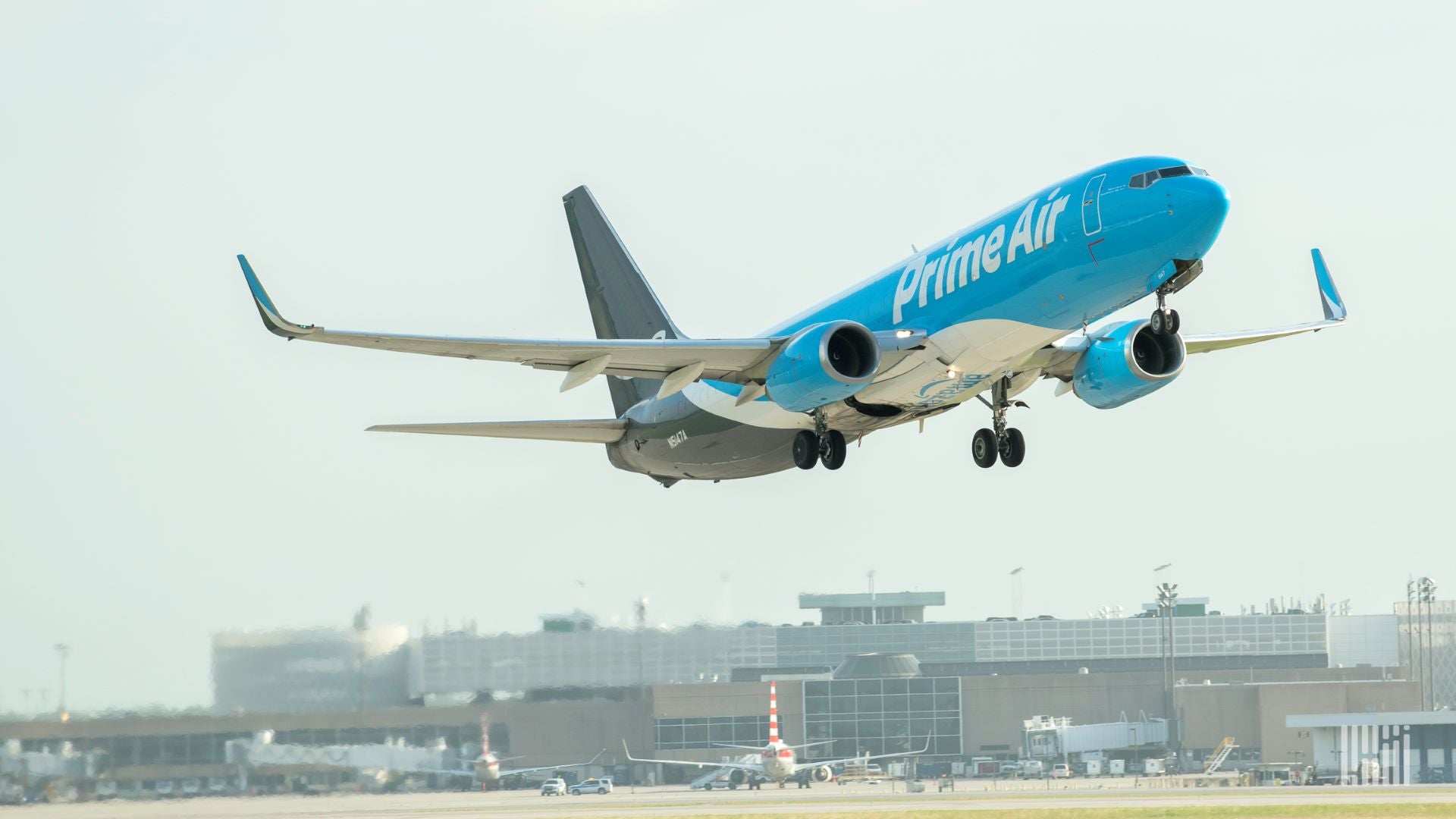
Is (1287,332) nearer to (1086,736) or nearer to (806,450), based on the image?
(806,450)

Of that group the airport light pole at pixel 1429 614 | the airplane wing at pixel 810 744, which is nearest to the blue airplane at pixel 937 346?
the airplane wing at pixel 810 744

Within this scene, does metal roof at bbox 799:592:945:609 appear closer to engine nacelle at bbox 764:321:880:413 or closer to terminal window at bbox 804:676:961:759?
terminal window at bbox 804:676:961:759

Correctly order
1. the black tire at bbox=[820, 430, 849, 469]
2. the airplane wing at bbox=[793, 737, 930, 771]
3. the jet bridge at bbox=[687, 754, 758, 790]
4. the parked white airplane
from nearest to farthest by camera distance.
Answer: the black tire at bbox=[820, 430, 849, 469] → the jet bridge at bbox=[687, 754, 758, 790] → the parked white airplane → the airplane wing at bbox=[793, 737, 930, 771]

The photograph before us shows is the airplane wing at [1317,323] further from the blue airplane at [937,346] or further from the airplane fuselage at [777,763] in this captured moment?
the airplane fuselage at [777,763]

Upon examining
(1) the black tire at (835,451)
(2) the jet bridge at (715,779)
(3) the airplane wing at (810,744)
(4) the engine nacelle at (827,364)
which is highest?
(4) the engine nacelle at (827,364)

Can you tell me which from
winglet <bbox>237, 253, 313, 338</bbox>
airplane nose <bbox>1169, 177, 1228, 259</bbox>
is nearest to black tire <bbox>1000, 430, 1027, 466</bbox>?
airplane nose <bbox>1169, 177, 1228, 259</bbox>

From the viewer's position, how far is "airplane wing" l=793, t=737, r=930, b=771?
6762cm

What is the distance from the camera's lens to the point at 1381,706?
75.2 meters

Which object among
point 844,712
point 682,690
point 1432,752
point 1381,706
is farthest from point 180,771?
point 1381,706

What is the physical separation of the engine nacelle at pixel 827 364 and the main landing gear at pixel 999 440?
4.20m

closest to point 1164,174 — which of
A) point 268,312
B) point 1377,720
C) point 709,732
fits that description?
point 268,312

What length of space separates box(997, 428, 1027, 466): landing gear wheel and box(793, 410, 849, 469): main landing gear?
327 cm

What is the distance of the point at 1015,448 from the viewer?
111ft

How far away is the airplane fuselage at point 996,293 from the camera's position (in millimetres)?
27297
